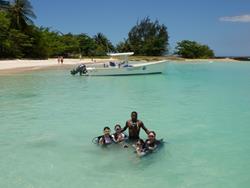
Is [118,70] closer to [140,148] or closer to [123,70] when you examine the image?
[123,70]

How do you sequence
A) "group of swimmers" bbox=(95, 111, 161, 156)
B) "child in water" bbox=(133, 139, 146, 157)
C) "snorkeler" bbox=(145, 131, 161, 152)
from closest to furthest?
"child in water" bbox=(133, 139, 146, 157) → "snorkeler" bbox=(145, 131, 161, 152) → "group of swimmers" bbox=(95, 111, 161, 156)

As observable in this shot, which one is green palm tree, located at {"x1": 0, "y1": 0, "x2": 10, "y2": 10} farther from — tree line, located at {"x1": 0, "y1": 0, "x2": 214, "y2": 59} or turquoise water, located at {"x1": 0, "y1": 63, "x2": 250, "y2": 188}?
turquoise water, located at {"x1": 0, "y1": 63, "x2": 250, "y2": 188}

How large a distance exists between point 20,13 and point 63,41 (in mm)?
18132

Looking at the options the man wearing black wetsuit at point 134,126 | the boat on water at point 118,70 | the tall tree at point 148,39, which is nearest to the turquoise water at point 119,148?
the man wearing black wetsuit at point 134,126

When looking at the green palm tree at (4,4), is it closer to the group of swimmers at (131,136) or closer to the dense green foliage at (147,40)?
the dense green foliage at (147,40)

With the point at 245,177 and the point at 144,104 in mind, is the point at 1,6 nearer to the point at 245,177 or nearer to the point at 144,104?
the point at 144,104

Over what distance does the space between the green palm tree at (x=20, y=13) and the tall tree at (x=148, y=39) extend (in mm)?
34011

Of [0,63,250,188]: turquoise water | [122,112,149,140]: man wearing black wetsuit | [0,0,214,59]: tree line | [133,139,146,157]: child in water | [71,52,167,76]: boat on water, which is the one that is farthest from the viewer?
[0,0,214,59]: tree line

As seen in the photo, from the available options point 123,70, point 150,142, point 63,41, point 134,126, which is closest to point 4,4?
point 63,41

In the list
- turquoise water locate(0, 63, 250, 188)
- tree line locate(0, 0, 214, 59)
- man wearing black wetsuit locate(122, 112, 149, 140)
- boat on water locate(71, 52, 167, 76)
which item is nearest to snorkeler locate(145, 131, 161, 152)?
turquoise water locate(0, 63, 250, 188)

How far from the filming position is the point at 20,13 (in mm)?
52688

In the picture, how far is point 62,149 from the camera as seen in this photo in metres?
9.70

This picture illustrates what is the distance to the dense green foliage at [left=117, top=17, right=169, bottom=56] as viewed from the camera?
275 ft

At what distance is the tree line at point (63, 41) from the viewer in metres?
49.5
